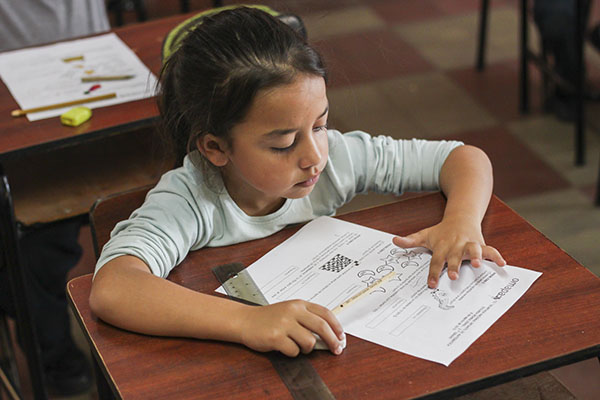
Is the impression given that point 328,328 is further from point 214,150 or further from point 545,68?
point 545,68

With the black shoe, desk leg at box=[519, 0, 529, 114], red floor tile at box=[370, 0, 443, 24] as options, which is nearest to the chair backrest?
the black shoe

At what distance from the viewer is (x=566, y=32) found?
342cm

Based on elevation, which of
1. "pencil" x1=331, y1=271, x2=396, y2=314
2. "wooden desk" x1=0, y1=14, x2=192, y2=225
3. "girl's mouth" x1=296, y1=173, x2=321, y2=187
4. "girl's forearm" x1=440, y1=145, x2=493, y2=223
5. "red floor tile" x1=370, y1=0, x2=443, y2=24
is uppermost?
"girl's mouth" x1=296, y1=173, x2=321, y2=187

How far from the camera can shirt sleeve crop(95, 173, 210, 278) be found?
1.27m

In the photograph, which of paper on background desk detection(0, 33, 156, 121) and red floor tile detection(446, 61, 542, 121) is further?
red floor tile detection(446, 61, 542, 121)

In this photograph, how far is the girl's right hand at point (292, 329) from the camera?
3.57 ft

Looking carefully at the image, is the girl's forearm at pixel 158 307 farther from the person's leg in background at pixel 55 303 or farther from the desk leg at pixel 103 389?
the person's leg in background at pixel 55 303

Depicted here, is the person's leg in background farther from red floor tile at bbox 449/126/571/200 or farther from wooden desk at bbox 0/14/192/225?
red floor tile at bbox 449/126/571/200

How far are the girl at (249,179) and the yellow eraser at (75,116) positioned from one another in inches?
15.7

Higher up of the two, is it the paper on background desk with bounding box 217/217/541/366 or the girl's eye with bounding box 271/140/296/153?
the girl's eye with bounding box 271/140/296/153

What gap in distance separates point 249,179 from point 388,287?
30 centimetres

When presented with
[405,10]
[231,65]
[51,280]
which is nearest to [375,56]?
[405,10]

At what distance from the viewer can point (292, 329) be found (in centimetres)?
109

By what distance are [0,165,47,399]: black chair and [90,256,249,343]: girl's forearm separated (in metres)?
0.66
